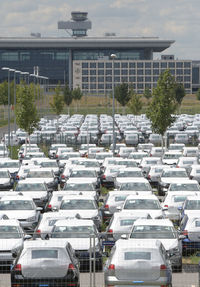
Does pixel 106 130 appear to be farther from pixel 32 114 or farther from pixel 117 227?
pixel 117 227

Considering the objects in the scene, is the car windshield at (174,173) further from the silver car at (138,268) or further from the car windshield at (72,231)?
the silver car at (138,268)

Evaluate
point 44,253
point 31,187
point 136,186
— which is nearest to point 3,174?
point 31,187

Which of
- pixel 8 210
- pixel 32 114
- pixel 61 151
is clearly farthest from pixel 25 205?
pixel 32 114

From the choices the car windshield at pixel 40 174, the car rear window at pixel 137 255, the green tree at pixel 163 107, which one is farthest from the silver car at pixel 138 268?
the green tree at pixel 163 107

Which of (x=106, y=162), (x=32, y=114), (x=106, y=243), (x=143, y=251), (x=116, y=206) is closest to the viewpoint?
(x=143, y=251)

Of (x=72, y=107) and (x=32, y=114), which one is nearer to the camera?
(x=32, y=114)

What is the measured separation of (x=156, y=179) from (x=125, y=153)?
48.1ft

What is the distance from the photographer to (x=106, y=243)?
70.9ft

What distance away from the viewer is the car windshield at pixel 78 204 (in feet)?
86.8

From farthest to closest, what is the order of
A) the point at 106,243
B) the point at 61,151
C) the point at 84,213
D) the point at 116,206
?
1. the point at 61,151
2. the point at 116,206
3. the point at 84,213
4. the point at 106,243

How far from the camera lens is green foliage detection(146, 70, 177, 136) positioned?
58000 mm

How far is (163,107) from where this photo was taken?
5819 cm

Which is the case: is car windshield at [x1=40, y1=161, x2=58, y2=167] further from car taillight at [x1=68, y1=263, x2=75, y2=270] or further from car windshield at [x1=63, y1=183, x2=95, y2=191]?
car taillight at [x1=68, y1=263, x2=75, y2=270]

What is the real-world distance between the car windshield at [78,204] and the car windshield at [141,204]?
1096 millimetres
